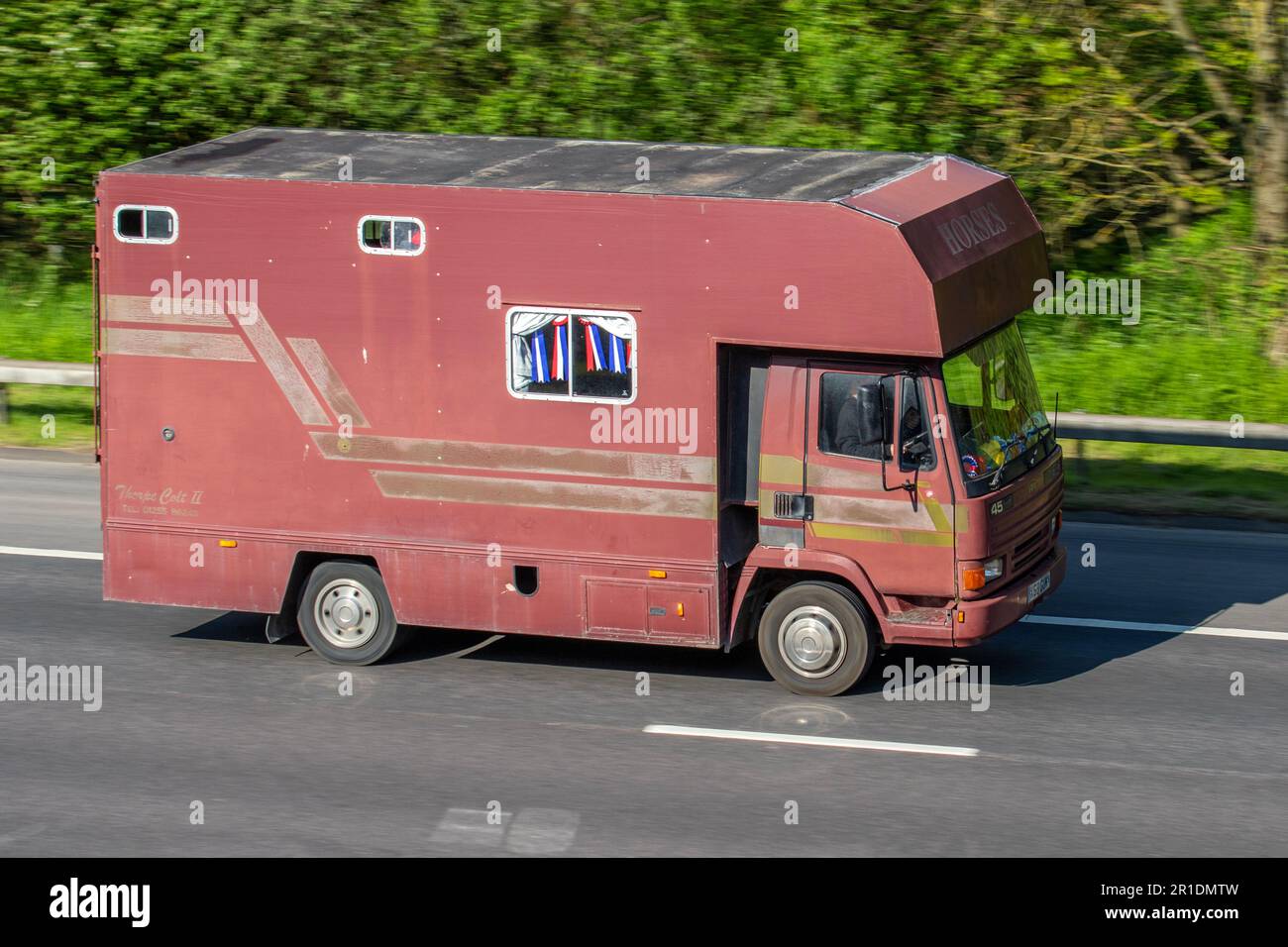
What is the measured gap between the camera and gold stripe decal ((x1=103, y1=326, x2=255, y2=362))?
1105 centimetres

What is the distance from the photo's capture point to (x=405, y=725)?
10516 millimetres

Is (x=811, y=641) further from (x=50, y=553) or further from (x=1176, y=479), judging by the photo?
(x=50, y=553)

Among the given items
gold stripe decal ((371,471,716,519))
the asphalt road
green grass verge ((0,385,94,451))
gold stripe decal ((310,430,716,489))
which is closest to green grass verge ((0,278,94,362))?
green grass verge ((0,385,94,451))

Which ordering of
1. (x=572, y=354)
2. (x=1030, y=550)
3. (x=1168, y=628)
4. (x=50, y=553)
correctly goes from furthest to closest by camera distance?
(x=50, y=553) < (x=1168, y=628) < (x=1030, y=550) < (x=572, y=354)

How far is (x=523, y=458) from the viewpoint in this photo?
10766 millimetres

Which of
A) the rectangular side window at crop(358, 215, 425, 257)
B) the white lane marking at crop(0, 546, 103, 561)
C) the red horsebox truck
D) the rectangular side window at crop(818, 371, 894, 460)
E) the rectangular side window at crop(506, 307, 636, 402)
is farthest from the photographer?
the white lane marking at crop(0, 546, 103, 561)

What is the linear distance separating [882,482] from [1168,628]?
3.14 m

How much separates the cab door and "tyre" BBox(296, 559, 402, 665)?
9.52ft

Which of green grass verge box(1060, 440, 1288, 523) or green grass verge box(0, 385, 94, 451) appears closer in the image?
green grass verge box(1060, 440, 1288, 523)

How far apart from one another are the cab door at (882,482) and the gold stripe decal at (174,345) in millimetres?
3683

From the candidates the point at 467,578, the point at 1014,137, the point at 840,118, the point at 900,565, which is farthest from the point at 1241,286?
the point at 467,578

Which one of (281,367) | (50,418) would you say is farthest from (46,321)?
(281,367)

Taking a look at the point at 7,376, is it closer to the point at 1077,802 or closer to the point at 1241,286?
the point at 1077,802

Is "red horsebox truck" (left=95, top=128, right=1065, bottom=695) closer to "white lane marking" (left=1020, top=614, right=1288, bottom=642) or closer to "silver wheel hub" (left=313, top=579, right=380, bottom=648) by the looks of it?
"silver wheel hub" (left=313, top=579, right=380, bottom=648)
